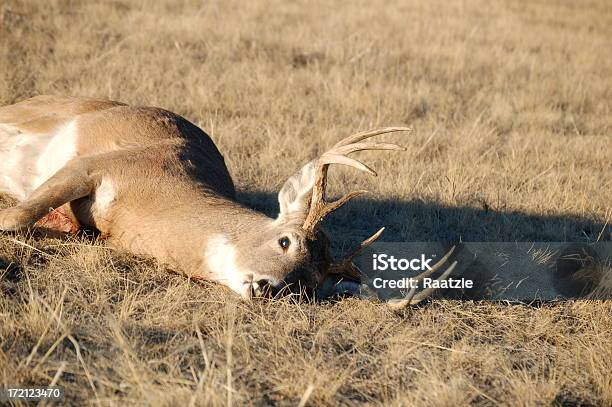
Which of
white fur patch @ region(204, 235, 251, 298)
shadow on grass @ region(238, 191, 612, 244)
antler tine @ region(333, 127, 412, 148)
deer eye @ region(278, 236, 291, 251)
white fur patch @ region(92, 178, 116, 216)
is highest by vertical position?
antler tine @ region(333, 127, 412, 148)

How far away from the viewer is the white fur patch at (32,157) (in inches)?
185

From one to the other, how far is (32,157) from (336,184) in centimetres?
242

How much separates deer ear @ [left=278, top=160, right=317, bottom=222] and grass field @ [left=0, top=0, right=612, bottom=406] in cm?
50

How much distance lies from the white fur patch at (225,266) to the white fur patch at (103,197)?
67cm

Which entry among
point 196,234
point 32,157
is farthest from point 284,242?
point 32,157

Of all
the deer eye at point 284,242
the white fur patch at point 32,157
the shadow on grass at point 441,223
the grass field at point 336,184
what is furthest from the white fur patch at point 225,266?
the shadow on grass at point 441,223

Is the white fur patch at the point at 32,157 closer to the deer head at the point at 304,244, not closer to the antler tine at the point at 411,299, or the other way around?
the deer head at the point at 304,244

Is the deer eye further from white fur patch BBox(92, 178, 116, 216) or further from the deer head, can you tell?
white fur patch BBox(92, 178, 116, 216)

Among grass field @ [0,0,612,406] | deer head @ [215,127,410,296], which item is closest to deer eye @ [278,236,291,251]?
deer head @ [215,127,410,296]

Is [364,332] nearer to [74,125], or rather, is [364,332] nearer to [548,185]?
[74,125]

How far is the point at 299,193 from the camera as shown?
397 cm

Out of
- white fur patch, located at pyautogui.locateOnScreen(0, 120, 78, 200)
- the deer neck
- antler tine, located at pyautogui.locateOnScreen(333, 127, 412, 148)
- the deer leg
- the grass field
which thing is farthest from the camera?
white fur patch, located at pyautogui.locateOnScreen(0, 120, 78, 200)

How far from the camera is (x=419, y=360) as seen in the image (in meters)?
3.63

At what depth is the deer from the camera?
375 centimetres
